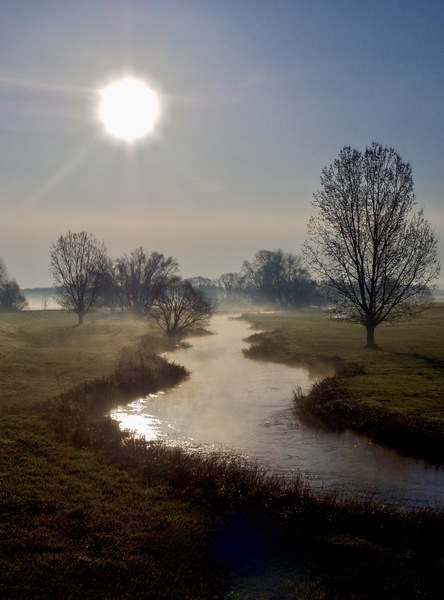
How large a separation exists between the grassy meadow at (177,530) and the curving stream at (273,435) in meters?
1.49

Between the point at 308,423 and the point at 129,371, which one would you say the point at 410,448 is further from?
the point at 129,371

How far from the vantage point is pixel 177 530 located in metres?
9.48

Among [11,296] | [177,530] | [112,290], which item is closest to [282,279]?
[112,290]

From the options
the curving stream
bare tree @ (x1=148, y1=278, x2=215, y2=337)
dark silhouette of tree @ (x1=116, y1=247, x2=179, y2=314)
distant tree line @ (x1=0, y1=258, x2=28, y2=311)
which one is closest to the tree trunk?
the curving stream

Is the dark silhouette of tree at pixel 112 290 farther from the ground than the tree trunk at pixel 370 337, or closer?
farther from the ground

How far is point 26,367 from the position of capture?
28953mm

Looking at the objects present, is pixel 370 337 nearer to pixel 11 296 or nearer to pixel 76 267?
pixel 76 267

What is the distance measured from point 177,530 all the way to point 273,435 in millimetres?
9008

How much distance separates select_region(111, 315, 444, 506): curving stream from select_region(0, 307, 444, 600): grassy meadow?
1493 mm

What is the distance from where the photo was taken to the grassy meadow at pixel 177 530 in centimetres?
765

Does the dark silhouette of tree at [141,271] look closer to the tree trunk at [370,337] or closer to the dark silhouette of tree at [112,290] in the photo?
the dark silhouette of tree at [112,290]

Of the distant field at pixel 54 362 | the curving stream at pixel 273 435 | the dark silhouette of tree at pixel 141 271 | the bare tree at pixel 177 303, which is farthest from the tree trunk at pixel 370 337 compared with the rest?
the dark silhouette of tree at pixel 141 271

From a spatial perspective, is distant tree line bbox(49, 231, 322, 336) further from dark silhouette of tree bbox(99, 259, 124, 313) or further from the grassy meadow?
the grassy meadow

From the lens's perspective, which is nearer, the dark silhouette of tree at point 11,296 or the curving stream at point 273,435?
the curving stream at point 273,435
